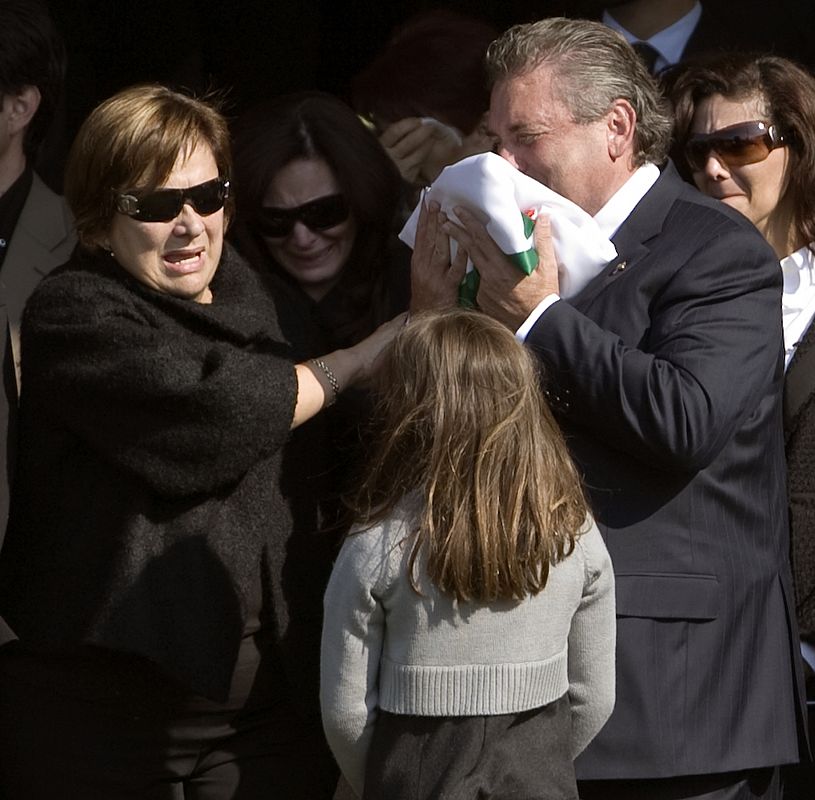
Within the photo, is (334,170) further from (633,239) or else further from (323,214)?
(633,239)

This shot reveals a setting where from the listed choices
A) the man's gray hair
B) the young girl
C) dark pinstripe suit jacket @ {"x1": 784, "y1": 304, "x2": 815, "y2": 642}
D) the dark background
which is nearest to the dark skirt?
the young girl

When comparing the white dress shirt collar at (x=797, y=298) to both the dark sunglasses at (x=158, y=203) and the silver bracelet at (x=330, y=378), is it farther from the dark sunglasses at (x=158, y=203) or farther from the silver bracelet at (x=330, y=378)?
the dark sunglasses at (x=158, y=203)

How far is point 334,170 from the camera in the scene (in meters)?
3.16

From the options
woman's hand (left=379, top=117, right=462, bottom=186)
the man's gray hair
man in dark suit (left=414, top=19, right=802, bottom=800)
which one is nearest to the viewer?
man in dark suit (left=414, top=19, right=802, bottom=800)

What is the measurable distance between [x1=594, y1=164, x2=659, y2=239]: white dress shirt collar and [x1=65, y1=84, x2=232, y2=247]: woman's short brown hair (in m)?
0.75

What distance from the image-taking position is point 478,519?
7.58 ft

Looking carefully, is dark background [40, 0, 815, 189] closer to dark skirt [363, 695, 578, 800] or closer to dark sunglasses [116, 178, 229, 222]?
dark sunglasses [116, 178, 229, 222]

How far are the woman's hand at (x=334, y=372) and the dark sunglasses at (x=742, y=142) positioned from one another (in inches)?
32.9

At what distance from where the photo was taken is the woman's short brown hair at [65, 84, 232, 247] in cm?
270

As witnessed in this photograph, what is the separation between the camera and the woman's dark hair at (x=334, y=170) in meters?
3.15

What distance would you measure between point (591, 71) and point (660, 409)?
0.69m

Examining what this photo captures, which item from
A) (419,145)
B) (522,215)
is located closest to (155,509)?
(522,215)

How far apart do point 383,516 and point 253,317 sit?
23.4 inches

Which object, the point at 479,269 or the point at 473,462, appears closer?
the point at 473,462
